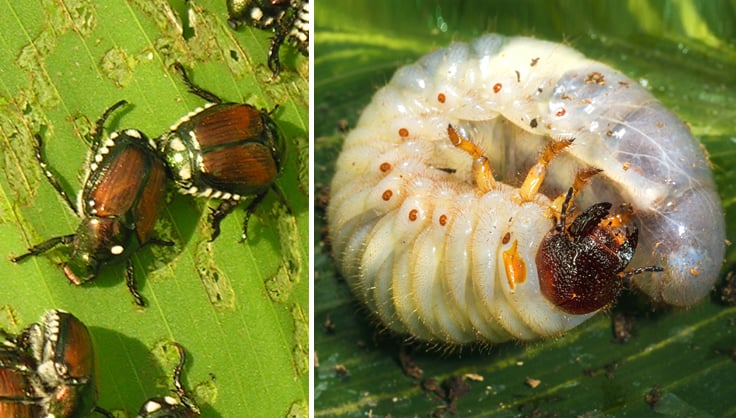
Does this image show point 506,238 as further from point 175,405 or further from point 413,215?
point 175,405

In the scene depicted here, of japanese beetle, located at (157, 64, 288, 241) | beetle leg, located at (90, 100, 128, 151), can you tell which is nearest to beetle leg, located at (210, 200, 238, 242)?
japanese beetle, located at (157, 64, 288, 241)

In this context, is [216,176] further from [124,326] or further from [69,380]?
[69,380]

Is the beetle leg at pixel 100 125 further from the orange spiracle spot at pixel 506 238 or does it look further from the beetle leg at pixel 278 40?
the orange spiracle spot at pixel 506 238

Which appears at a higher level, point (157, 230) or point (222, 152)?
point (222, 152)

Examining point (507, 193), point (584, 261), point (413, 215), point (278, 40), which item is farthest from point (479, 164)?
point (278, 40)

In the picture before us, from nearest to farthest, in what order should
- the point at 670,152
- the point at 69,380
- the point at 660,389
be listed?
the point at 69,380 < the point at 670,152 < the point at 660,389

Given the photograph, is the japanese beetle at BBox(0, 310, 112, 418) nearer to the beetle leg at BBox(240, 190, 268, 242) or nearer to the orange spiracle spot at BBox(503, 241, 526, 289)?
the beetle leg at BBox(240, 190, 268, 242)

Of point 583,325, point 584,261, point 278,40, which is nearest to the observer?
point 584,261

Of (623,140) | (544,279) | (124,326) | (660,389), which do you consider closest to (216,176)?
(124,326)
